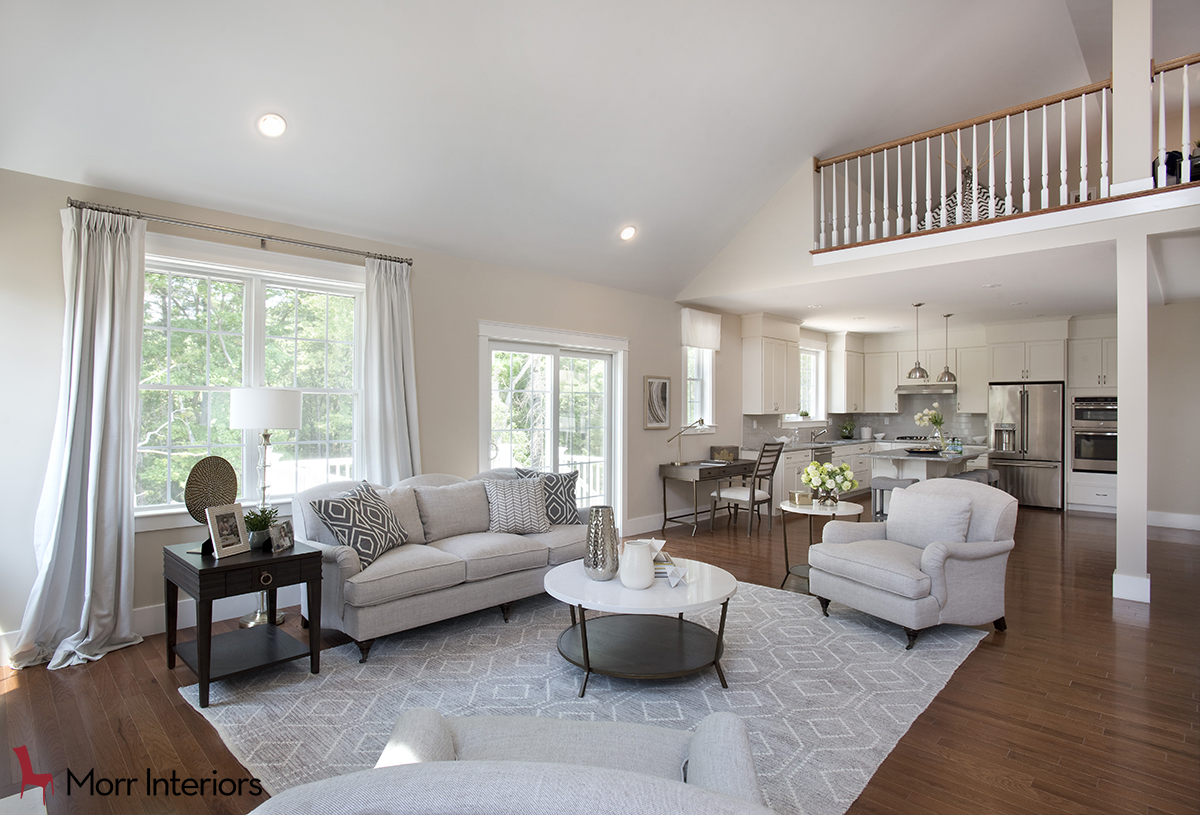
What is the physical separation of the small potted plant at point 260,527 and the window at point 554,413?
220 cm

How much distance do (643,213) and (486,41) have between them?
2.19m

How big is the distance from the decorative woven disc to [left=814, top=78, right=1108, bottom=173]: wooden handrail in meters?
5.44

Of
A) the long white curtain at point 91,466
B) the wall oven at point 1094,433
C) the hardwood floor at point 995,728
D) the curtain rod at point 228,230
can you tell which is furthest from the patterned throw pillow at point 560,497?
the wall oven at point 1094,433

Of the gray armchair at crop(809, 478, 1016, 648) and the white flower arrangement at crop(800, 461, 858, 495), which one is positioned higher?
the white flower arrangement at crop(800, 461, 858, 495)

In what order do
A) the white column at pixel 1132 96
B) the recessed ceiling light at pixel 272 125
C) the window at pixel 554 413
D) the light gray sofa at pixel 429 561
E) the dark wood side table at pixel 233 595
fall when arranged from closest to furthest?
the dark wood side table at pixel 233 595
the light gray sofa at pixel 429 561
the recessed ceiling light at pixel 272 125
the white column at pixel 1132 96
the window at pixel 554 413

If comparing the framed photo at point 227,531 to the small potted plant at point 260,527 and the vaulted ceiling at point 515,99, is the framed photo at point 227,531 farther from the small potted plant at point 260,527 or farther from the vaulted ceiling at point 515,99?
the vaulted ceiling at point 515,99

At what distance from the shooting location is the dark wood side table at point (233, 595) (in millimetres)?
2912

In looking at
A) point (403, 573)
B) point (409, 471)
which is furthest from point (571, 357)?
point (403, 573)

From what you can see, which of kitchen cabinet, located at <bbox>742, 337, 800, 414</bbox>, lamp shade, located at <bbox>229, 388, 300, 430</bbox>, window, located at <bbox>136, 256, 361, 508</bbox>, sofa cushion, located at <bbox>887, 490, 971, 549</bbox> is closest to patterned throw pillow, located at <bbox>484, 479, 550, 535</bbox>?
window, located at <bbox>136, 256, 361, 508</bbox>

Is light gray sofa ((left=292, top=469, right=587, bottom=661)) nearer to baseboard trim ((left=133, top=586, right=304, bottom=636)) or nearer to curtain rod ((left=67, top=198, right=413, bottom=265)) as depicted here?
baseboard trim ((left=133, top=586, right=304, bottom=636))

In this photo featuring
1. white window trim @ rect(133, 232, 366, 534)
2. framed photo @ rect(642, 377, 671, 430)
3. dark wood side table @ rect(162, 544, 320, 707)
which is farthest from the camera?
framed photo @ rect(642, 377, 671, 430)

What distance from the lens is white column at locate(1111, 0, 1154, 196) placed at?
4312 millimetres

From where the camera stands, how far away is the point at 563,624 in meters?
4.02

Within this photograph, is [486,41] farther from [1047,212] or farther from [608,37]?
[1047,212]
